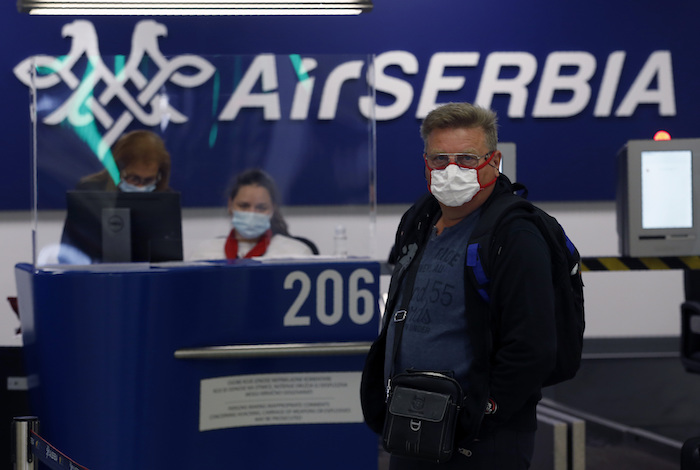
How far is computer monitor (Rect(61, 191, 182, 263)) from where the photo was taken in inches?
132

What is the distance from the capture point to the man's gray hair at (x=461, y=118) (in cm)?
221

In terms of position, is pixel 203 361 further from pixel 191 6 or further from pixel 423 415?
pixel 191 6

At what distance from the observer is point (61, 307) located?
310cm

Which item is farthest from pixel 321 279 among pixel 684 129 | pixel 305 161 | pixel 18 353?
pixel 684 129

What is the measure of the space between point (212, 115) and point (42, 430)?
129 cm

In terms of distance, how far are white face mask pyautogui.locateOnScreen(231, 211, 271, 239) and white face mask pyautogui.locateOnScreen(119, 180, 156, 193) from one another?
339 mm

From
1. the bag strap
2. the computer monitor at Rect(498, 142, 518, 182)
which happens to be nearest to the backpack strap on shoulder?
the bag strap

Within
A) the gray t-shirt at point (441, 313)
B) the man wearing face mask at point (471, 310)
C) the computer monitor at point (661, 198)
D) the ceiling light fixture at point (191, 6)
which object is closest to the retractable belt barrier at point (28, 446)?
the man wearing face mask at point (471, 310)

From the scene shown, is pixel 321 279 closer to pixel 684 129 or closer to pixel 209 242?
pixel 209 242

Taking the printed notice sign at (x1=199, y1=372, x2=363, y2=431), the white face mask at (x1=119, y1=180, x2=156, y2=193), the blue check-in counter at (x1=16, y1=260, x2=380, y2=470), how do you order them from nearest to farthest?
the blue check-in counter at (x1=16, y1=260, x2=380, y2=470) < the printed notice sign at (x1=199, y1=372, x2=363, y2=431) < the white face mask at (x1=119, y1=180, x2=156, y2=193)

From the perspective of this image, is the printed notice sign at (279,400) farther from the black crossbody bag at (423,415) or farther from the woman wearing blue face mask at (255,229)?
the black crossbody bag at (423,415)

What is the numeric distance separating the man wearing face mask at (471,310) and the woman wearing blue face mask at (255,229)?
1.18 meters

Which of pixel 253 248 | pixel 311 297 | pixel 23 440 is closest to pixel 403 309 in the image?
pixel 311 297

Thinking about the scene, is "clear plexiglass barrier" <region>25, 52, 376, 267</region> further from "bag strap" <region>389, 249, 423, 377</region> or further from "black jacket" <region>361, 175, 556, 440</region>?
"black jacket" <region>361, 175, 556, 440</region>
